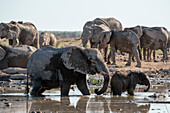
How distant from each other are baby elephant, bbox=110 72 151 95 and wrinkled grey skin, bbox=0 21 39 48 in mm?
12722

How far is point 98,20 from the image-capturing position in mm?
30578

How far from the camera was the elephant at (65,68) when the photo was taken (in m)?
14.5

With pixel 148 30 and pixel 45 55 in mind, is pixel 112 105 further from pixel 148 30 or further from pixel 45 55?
pixel 148 30

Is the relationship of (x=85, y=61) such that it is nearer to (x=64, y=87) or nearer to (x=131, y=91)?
(x=64, y=87)

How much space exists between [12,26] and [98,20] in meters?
5.91

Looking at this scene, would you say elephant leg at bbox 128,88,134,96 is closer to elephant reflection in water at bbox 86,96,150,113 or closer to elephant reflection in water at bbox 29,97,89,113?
elephant reflection in water at bbox 86,96,150,113

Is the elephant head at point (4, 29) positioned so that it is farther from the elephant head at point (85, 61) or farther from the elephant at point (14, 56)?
the elephant head at point (85, 61)

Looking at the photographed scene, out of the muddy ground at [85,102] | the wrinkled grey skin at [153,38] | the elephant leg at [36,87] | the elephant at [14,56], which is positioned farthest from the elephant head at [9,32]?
the elephant leg at [36,87]

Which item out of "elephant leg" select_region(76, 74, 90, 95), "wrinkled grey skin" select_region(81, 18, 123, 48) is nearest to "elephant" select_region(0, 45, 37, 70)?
"wrinkled grey skin" select_region(81, 18, 123, 48)

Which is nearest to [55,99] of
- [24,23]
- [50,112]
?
[50,112]

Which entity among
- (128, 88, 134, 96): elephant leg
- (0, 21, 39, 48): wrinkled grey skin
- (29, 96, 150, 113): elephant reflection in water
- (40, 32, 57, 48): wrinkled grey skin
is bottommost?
(40, 32, 57, 48): wrinkled grey skin

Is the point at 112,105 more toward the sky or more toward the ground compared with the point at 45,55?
more toward the ground

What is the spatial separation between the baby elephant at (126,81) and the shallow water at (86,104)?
0.82 ft

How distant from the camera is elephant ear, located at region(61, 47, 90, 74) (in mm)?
14609
